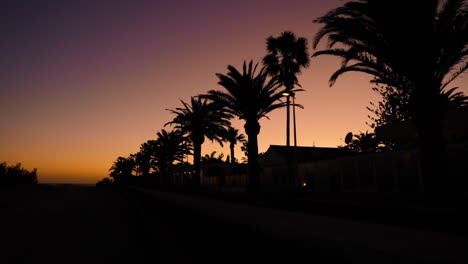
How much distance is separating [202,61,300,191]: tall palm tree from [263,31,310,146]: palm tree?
1.09 meters

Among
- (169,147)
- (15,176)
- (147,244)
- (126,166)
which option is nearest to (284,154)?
(169,147)

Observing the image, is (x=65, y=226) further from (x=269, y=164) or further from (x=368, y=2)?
(x=269, y=164)

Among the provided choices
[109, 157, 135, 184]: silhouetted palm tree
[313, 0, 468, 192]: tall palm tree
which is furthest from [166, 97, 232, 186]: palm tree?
[109, 157, 135, 184]: silhouetted palm tree

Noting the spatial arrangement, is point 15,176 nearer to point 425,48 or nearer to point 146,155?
point 146,155

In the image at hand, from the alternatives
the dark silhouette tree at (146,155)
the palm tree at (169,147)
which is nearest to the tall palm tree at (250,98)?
the palm tree at (169,147)

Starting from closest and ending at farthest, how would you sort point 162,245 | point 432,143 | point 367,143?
point 162,245
point 432,143
point 367,143

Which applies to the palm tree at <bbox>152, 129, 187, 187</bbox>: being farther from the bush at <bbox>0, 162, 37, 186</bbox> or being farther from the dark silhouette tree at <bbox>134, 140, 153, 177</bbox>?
the bush at <bbox>0, 162, 37, 186</bbox>

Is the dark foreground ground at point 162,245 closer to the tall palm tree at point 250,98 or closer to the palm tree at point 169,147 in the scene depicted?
the tall palm tree at point 250,98

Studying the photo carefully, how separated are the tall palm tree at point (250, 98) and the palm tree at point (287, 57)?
109 centimetres

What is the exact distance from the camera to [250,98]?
75.1 ft

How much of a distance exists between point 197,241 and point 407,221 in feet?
18.4

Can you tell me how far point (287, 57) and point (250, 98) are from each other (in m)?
4.41

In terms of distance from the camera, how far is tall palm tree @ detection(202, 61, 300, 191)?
2258 centimetres

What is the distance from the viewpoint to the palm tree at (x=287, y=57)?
24344 mm
